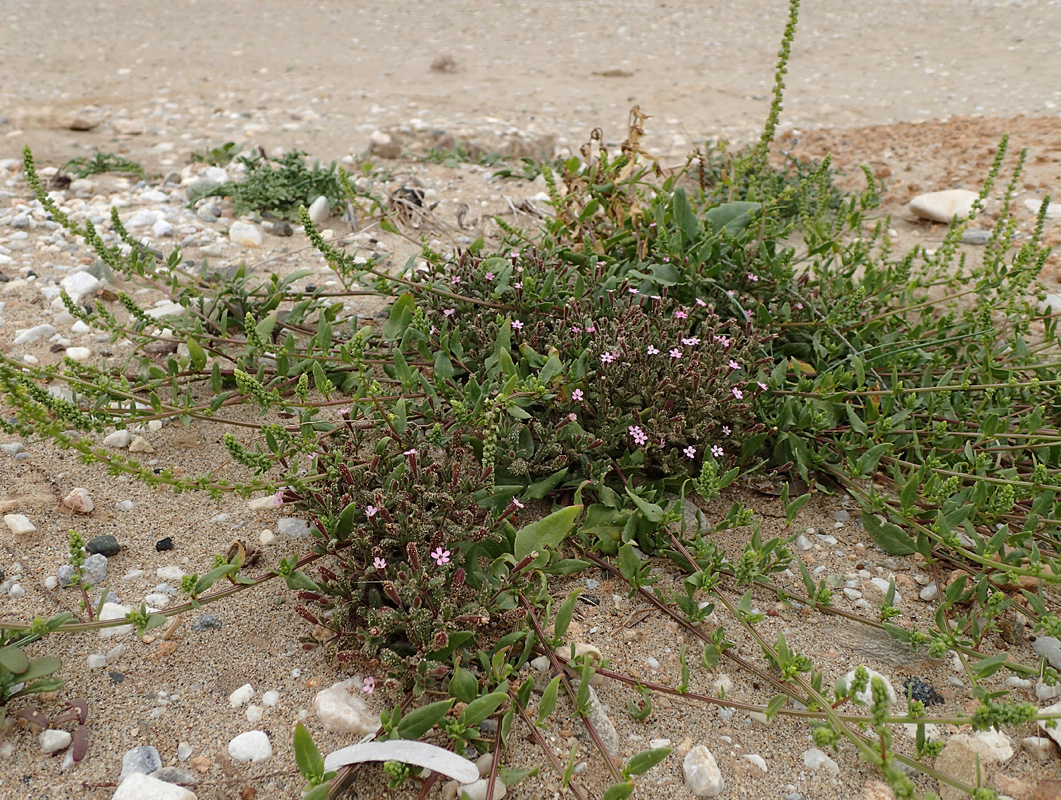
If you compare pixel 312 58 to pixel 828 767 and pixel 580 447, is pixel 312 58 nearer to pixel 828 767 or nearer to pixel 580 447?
pixel 580 447

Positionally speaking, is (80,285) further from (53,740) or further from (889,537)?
(889,537)

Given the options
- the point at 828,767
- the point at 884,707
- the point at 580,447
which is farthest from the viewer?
the point at 580,447

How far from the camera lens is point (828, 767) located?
2041 millimetres

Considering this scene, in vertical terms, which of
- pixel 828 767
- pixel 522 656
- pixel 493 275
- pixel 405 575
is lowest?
pixel 828 767

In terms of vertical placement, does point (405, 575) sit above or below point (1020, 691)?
above

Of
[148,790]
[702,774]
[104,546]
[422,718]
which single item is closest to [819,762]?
[702,774]

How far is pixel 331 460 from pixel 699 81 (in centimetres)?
810

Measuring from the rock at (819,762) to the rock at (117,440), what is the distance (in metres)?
2.40

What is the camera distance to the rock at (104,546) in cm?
246

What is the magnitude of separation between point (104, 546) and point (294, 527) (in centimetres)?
54

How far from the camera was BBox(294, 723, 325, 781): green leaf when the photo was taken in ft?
5.52

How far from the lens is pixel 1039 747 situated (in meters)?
2.09

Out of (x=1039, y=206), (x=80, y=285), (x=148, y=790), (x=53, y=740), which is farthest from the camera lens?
(x=1039, y=206)

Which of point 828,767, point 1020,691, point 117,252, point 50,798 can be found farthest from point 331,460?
point 1020,691
